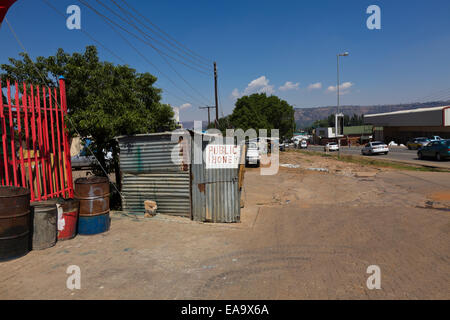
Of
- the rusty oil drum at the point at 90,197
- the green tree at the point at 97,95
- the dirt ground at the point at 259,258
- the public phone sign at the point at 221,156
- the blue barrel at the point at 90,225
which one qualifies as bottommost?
the dirt ground at the point at 259,258

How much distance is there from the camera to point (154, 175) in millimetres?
8477

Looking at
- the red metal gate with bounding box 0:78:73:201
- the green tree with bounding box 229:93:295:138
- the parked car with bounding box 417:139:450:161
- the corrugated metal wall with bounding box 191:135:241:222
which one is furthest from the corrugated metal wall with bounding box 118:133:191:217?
Result: the green tree with bounding box 229:93:295:138

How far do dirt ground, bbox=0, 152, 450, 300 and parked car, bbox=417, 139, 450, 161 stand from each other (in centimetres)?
1519

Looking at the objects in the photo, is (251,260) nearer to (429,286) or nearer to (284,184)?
(429,286)

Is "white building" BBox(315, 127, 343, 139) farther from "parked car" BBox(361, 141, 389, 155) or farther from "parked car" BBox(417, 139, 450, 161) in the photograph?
"parked car" BBox(417, 139, 450, 161)

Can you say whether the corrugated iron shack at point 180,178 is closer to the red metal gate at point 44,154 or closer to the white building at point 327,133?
the red metal gate at point 44,154

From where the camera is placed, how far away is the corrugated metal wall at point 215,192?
320 inches

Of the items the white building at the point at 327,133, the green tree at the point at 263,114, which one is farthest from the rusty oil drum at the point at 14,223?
the white building at the point at 327,133

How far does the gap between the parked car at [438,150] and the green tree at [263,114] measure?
22.0 meters

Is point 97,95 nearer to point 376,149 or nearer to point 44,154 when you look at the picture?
point 44,154

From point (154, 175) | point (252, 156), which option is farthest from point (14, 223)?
point (252, 156)

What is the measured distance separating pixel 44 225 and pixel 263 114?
42.8 m

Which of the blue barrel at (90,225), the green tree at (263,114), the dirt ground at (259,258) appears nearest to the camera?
the dirt ground at (259,258)
